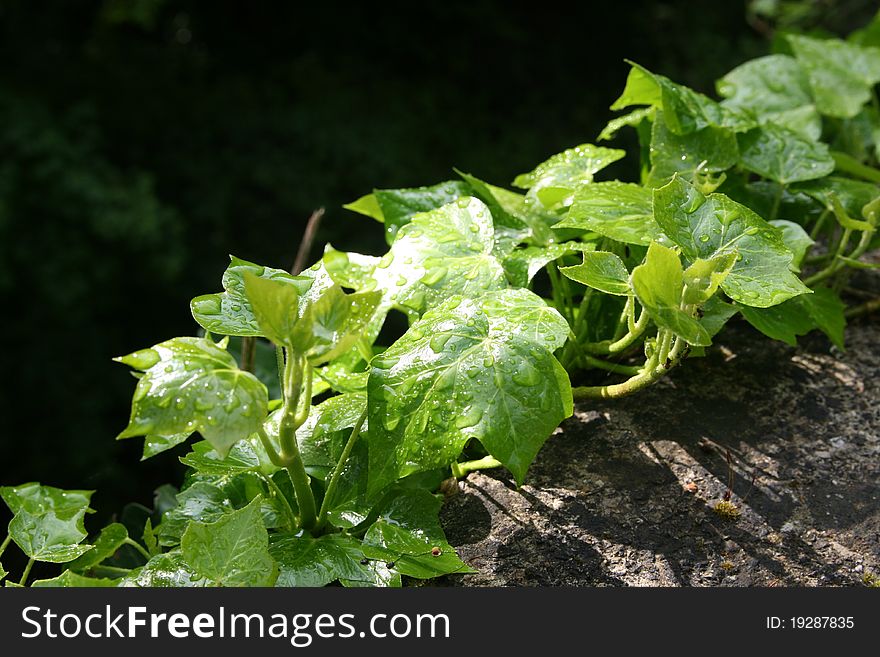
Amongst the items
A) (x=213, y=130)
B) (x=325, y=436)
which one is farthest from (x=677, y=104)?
(x=213, y=130)

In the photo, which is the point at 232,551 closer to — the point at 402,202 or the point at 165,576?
the point at 165,576

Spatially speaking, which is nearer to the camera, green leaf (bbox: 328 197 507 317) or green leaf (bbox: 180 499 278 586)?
green leaf (bbox: 180 499 278 586)

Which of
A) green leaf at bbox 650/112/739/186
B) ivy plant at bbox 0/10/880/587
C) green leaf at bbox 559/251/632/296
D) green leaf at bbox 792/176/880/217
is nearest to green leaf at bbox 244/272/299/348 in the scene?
ivy plant at bbox 0/10/880/587

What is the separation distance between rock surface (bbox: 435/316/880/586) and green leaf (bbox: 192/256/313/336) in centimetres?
→ 25

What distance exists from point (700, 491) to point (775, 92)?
70cm

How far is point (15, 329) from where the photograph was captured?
256 cm

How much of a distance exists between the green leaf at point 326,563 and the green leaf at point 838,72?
892 mm

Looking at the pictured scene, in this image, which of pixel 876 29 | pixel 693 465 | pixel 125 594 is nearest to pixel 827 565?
pixel 693 465

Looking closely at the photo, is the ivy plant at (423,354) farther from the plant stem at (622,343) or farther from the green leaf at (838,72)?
the green leaf at (838,72)

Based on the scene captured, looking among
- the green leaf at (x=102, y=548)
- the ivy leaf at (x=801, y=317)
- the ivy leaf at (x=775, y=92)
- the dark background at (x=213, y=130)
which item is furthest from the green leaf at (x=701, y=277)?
the dark background at (x=213, y=130)

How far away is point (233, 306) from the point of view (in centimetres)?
59

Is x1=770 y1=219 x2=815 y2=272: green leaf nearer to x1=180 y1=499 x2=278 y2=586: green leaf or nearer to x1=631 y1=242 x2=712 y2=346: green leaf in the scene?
x1=631 y1=242 x2=712 y2=346: green leaf

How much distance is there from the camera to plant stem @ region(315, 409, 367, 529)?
0.62 metres

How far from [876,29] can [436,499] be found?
1226 millimetres
